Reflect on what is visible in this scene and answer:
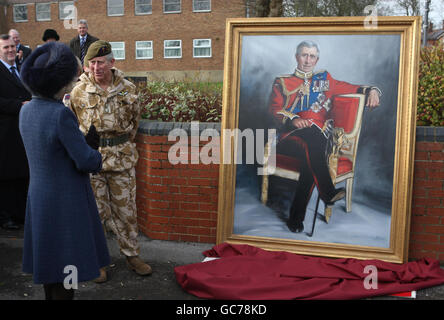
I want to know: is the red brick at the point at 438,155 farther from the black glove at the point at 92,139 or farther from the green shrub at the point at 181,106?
the black glove at the point at 92,139

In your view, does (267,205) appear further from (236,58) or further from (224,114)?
(236,58)

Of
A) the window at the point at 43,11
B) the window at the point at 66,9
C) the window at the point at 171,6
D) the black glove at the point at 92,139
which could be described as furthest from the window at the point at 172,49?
the black glove at the point at 92,139

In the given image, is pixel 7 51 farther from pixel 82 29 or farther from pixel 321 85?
pixel 321 85

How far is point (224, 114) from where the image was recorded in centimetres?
447

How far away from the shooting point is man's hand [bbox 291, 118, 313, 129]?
436cm

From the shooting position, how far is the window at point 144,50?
104 ft

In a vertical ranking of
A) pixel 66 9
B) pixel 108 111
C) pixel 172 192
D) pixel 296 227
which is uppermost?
pixel 66 9

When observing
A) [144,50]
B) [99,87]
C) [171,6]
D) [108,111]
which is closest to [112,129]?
[108,111]

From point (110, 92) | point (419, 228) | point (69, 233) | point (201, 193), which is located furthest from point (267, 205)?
point (69, 233)

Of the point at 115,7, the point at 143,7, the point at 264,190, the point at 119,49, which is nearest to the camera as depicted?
the point at 264,190

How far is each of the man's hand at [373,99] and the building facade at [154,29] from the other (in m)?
25.5

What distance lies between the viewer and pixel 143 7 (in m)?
31.5

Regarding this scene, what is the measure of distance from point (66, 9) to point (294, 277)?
117 feet
